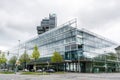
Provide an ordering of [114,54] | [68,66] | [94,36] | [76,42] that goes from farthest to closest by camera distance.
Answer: [114,54] < [94,36] < [68,66] < [76,42]

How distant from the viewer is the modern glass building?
2936 inches

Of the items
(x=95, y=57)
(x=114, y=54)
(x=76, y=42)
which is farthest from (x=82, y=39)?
(x=114, y=54)

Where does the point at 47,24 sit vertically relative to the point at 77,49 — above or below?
above

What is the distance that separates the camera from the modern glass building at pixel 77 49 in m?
74.6

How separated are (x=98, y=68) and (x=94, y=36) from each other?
43.0 feet

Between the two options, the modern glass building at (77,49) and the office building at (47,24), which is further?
the office building at (47,24)

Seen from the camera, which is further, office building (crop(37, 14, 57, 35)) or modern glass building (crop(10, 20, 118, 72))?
office building (crop(37, 14, 57, 35))

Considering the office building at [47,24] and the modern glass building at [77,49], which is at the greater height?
the office building at [47,24]

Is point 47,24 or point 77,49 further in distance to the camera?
point 47,24

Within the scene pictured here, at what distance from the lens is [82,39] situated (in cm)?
7688

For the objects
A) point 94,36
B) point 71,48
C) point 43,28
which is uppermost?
point 43,28

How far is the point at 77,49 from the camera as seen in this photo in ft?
240

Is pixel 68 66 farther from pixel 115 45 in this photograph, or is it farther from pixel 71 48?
pixel 115 45

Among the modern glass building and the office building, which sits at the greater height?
the office building
